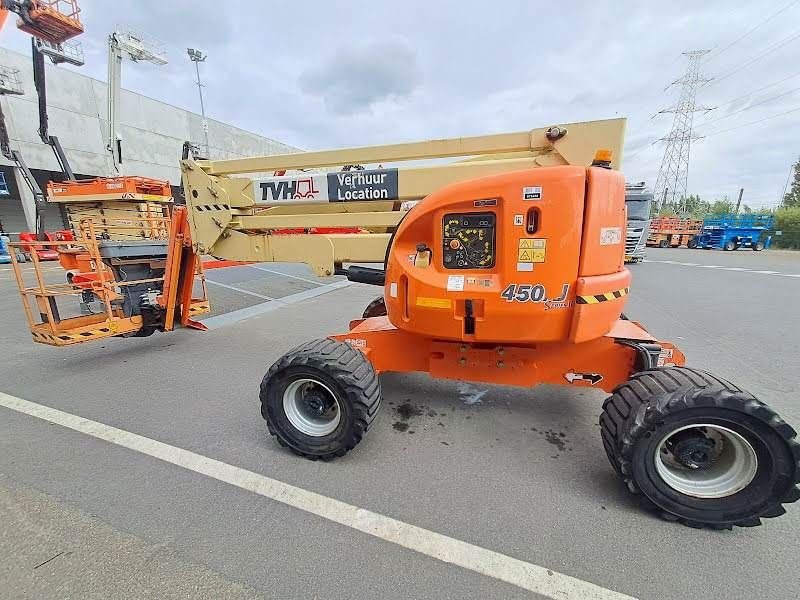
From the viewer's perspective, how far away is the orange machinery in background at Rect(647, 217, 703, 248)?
24812 mm

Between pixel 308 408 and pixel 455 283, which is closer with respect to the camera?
pixel 455 283

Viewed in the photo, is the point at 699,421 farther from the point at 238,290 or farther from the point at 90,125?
the point at 90,125

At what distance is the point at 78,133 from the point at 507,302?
1089 inches

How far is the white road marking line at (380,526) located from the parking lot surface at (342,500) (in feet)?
0.09

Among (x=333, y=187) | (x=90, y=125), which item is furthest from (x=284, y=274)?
(x=90, y=125)

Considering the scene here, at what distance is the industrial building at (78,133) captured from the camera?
1808cm

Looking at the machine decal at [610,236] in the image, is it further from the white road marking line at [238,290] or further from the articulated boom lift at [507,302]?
the white road marking line at [238,290]

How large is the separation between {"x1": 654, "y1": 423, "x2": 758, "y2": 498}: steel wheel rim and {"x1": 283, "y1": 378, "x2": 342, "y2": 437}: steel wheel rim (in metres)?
2.10

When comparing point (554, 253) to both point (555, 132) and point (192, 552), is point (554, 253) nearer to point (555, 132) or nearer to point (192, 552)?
point (555, 132)

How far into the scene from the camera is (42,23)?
57.0ft

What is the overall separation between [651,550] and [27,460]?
4033mm

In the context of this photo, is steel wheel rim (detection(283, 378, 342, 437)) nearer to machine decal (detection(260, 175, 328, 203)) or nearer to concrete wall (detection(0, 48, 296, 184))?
machine decal (detection(260, 175, 328, 203))

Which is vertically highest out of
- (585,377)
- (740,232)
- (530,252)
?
(530,252)

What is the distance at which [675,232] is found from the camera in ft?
81.4
